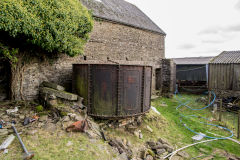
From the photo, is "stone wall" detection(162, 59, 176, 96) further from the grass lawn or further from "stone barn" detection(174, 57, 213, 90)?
the grass lawn

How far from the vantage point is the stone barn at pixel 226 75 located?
11776 millimetres

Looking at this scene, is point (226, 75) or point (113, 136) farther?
point (226, 75)

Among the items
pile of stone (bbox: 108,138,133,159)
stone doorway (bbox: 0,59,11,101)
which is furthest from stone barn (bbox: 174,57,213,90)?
stone doorway (bbox: 0,59,11,101)

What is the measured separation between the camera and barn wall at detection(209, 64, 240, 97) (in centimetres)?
1175

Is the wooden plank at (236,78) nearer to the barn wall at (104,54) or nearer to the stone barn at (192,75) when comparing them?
the barn wall at (104,54)

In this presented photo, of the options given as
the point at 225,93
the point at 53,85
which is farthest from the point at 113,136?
the point at 225,93

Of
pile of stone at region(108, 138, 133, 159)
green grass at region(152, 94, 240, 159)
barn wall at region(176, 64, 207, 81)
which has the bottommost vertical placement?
green grass at region(152, 94, 240, 159)

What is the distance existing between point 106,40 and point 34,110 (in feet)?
20.6

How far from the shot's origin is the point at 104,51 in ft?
33.5

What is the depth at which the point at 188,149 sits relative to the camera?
589 centimetres

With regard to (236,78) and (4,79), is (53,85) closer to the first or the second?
(4,79)

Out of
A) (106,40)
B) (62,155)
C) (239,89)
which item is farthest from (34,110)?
(239,89)

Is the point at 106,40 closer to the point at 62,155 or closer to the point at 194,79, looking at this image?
the point at 62,155

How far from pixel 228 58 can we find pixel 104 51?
421 inches
